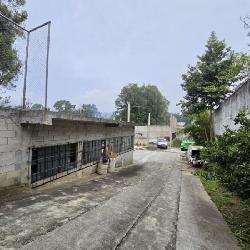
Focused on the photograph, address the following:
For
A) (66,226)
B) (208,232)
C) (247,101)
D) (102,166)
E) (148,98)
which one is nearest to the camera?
(66,226)

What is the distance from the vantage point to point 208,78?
27.2 meters

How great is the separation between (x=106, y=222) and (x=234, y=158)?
3933 millimetres

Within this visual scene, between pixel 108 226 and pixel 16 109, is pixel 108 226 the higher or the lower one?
the lower one

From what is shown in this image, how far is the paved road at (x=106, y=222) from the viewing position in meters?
6.36

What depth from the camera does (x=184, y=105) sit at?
93.5 ft

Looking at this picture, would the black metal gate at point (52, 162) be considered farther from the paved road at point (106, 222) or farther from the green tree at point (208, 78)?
the green tree at point (208, 78)

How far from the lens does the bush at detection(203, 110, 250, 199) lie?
7844 mm

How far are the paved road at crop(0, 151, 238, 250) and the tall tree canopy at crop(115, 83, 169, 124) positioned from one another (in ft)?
202

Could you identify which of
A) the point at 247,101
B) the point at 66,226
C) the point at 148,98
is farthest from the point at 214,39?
the point at 148,98

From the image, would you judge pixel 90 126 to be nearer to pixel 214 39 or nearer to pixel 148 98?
pixel 214 39

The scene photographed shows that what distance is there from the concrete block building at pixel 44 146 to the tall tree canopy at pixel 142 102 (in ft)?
183

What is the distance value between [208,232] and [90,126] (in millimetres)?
9208

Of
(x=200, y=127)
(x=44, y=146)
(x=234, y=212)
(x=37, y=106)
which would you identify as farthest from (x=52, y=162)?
(x=200, y=127)

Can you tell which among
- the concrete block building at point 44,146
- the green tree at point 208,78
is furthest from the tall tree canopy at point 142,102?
the concrete block building at point 44,146
